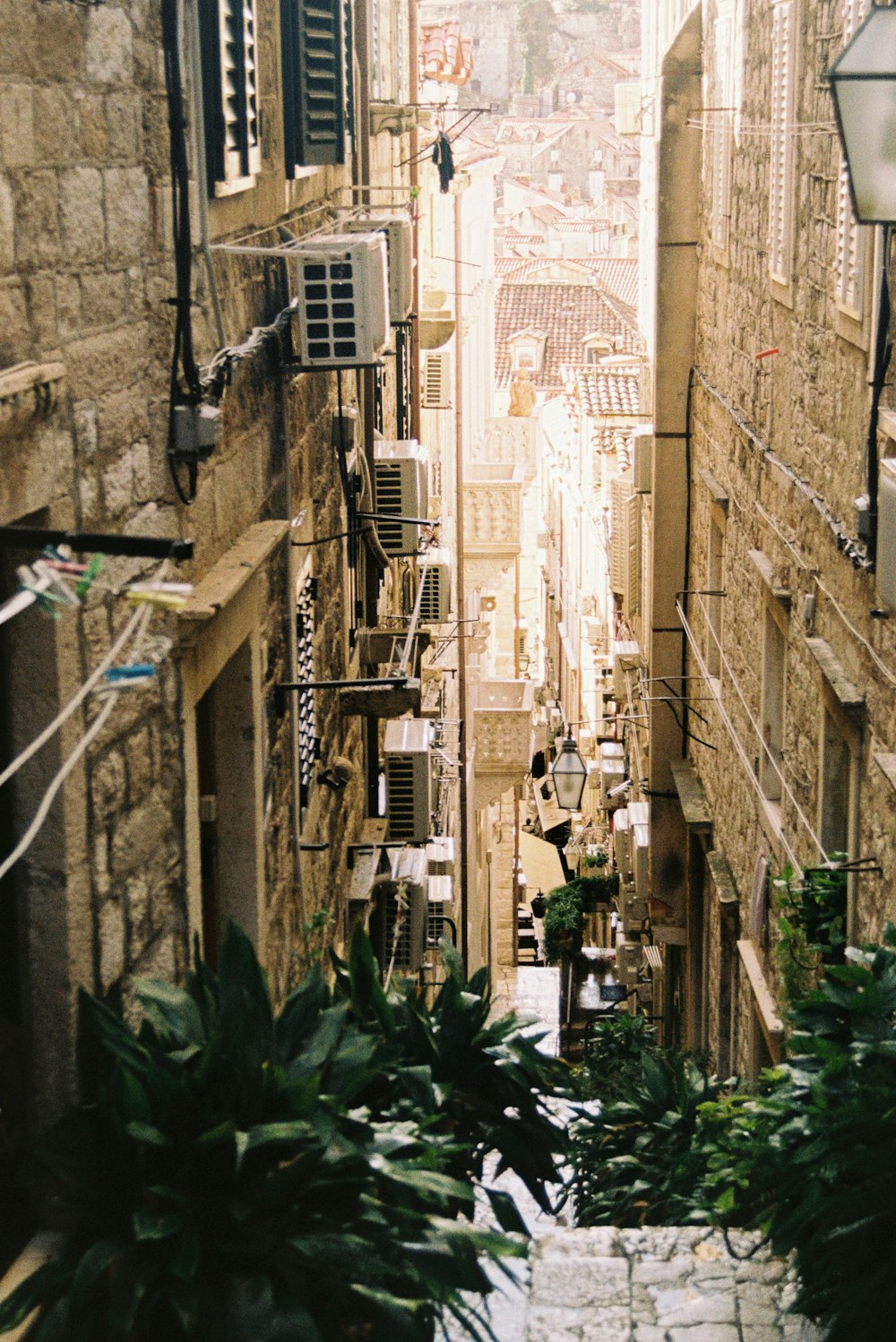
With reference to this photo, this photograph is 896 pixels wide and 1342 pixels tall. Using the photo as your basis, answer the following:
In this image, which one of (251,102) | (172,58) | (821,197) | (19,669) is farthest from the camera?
(821,197)

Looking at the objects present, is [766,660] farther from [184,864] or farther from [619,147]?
[619,147]

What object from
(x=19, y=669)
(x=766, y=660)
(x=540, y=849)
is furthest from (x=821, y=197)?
(x=540, y=849)

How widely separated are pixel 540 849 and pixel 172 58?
41885 millimetres

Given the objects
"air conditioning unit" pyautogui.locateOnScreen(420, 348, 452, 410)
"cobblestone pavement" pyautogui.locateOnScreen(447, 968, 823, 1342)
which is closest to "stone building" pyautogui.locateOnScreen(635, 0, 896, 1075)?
"cobblestone pavement" pyautogui.locateOnScreen(447, 968, 823, 1342)

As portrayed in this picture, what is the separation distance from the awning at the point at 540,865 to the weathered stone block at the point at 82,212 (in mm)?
38845

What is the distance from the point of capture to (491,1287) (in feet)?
14.5

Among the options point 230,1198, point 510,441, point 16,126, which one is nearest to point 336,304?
point 16,126

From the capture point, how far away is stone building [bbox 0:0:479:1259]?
4207mm

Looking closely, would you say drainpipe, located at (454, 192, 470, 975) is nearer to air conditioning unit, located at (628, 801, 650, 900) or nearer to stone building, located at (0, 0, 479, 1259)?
air conditioning unit, located at (628, 801, 650, 900)

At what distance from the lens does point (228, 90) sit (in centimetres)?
648

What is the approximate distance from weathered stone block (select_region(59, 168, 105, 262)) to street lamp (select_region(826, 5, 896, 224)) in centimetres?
234

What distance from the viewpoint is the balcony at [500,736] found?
27078 millimetres

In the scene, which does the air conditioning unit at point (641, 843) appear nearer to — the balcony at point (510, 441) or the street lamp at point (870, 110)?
the street lamp at point (870, 110)

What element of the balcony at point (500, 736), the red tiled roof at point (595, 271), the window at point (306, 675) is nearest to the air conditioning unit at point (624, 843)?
the balcony at point (500, 736)
